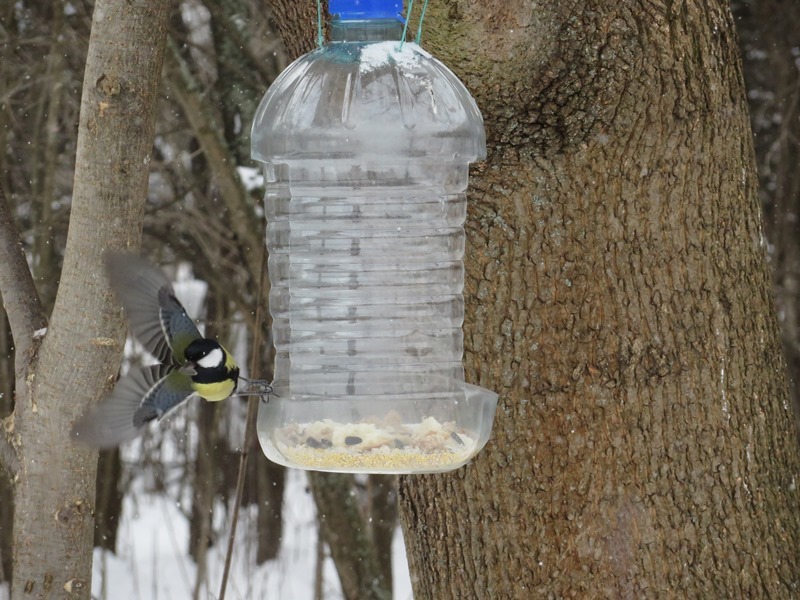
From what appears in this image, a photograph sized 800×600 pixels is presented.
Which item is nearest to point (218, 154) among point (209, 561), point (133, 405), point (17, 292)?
point (17, 292)

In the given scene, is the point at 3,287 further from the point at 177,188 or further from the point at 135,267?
the point at 177,188

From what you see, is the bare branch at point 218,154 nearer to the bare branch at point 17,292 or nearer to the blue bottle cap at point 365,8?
the bare branch at point 17,292

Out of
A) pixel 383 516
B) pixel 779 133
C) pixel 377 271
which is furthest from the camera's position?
pixel 383 516

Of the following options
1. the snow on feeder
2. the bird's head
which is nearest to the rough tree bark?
the bird's head

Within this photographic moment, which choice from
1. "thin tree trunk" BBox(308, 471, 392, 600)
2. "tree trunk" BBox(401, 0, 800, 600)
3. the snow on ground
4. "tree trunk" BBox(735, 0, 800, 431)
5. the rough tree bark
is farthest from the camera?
the snow on ground

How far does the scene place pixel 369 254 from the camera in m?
2.68

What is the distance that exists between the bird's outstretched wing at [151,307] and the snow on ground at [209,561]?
13.7 ft

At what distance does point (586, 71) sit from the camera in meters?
2.38

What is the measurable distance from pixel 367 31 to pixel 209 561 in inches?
251

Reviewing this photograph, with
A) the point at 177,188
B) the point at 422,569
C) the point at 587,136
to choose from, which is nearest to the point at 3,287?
the point at 422,569

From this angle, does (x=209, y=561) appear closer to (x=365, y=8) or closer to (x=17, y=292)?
(x=17, y=292)

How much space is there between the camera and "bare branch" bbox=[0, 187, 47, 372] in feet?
8.59

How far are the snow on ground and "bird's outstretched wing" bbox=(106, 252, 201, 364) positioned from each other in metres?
4.19

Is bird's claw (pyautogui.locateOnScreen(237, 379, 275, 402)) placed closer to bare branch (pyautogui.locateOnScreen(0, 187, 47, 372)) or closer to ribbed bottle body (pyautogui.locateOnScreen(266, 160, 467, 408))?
ribbed bottle body (pyautogui.locateOnScreen(266, 160, 467, 408))
